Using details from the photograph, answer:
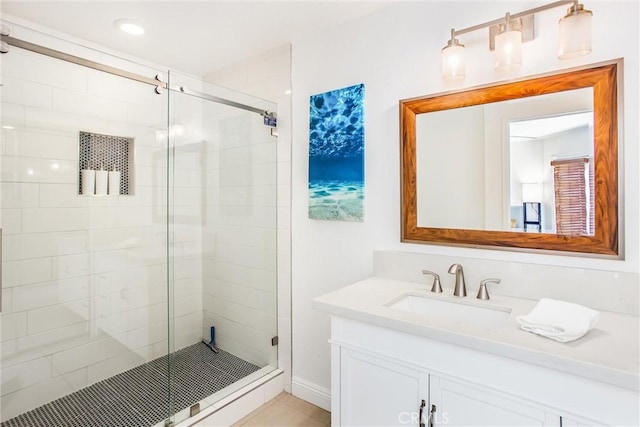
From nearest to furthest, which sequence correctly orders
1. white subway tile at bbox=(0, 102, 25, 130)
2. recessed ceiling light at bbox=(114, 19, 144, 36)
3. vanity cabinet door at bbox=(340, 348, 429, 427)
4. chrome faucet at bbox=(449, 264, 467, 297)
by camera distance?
vanity cabinet door at bbox=(340, 348, 429, 427) < chrome faucet at bbox=(449, 264, 467, 297) < white subway tile at bbox=(0, 102, 25, 130) < recessed ceiling light at bbox=(114, 19, 144, 36)

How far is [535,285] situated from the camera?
1458 mm

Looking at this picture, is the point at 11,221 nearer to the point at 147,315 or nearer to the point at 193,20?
the point at 147,315

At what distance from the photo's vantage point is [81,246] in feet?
7.18

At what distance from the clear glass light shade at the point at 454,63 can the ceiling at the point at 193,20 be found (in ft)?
1.73

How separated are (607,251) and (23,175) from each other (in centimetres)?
283

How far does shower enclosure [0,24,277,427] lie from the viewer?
1.92m

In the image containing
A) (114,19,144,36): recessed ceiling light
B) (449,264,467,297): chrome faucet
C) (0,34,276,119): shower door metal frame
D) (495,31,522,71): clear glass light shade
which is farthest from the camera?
(114,19,144,36): recessed ceiling light

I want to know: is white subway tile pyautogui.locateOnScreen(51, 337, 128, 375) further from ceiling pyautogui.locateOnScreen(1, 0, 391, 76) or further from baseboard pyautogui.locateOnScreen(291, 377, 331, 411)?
ceiling pyautogui.locateOnScreen(1, 0, 391, 76)

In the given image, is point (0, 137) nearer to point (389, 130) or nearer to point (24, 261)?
point (24, 261)

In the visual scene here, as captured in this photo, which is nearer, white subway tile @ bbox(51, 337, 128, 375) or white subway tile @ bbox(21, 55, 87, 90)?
white subway tile @ bbox(21, 55, 87, 90)

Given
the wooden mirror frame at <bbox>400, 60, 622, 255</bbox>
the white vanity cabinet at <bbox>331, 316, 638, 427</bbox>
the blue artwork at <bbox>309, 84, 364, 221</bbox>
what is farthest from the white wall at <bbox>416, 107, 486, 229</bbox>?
the white vanity cabinet at <bbox>331, 316, 638, 427</bbox>

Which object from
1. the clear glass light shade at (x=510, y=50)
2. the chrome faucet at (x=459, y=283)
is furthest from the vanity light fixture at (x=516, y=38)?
the chrome faucet at (x=459, y=283)

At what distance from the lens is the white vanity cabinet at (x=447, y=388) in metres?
0.96

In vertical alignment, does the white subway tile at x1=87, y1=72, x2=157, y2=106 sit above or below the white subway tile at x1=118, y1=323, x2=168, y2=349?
above
